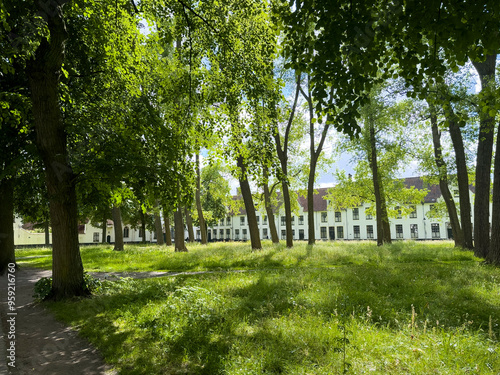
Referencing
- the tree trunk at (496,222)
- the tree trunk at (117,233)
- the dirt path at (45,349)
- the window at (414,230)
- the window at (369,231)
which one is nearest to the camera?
the dirt path at (45,349)

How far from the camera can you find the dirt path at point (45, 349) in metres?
4.17

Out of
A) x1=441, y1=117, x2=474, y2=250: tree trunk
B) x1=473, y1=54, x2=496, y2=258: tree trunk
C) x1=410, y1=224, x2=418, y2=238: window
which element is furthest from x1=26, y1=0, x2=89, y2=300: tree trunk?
x1=410, y1=224, x2=418, y2=238: window

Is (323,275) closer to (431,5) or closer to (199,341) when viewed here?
(199,341)

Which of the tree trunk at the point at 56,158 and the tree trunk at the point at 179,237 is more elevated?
the tree trunk at the point at 56,158

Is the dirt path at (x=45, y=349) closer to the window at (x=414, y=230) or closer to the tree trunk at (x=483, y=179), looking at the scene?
the tree trunk at (x=483, y=179)

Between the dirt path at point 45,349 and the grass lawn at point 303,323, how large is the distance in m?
0.21

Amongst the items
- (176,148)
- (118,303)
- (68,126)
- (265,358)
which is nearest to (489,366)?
(265,358)

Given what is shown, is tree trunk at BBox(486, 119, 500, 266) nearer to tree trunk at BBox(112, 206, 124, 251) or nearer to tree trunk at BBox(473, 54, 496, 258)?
tree trunk at BBox(473, 54, 496, 258)

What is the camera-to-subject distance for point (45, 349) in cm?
489

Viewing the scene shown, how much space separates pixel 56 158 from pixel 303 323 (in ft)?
21.3

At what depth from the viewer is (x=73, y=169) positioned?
728 cm

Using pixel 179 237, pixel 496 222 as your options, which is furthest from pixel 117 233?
pixel 496 222

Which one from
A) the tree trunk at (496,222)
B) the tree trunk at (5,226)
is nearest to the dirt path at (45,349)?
the tree trunk at (5,226)

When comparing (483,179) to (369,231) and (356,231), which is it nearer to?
(369,231)
